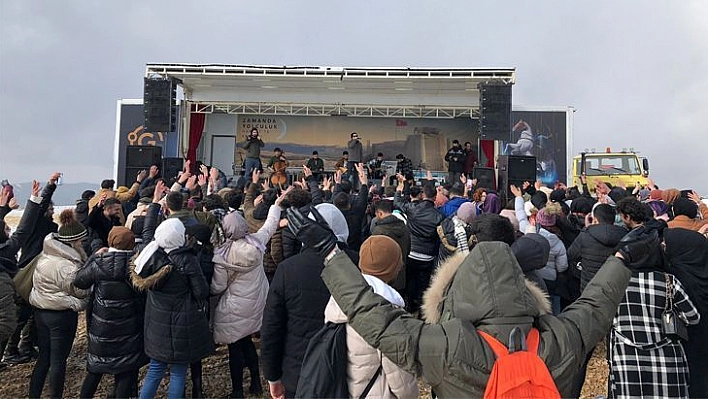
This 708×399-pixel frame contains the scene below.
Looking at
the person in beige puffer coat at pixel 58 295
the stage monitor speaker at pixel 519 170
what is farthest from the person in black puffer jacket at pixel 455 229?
the stage monitor speaker at pixel 519 170

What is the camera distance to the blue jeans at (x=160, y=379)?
2.93 m

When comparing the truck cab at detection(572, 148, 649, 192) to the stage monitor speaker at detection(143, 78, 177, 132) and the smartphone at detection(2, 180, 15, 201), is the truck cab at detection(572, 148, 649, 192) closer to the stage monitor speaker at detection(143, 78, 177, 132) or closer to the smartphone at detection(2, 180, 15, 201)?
the stage monitor speaker at detection(143, 78, 177, 132)

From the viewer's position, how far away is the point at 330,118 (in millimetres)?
14492

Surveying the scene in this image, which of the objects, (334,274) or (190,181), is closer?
(334,274)

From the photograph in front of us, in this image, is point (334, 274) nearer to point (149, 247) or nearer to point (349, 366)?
point (349, 366)

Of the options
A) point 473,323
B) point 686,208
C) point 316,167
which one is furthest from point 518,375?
point 316,167

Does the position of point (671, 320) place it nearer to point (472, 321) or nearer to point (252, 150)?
point (472, 321)

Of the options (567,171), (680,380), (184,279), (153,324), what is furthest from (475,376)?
(567,171)

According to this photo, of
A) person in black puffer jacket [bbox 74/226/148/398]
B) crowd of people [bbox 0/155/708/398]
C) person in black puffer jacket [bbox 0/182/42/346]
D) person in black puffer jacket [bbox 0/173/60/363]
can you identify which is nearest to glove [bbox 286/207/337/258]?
crowd of people [bbox 0/155/708/398]

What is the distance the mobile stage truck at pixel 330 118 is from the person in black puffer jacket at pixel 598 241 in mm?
7597

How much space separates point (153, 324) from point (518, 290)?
92.1 inches

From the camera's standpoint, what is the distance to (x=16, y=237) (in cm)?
313

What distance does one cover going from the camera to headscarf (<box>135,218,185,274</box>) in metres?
2.71

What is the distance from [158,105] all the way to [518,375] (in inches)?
420
